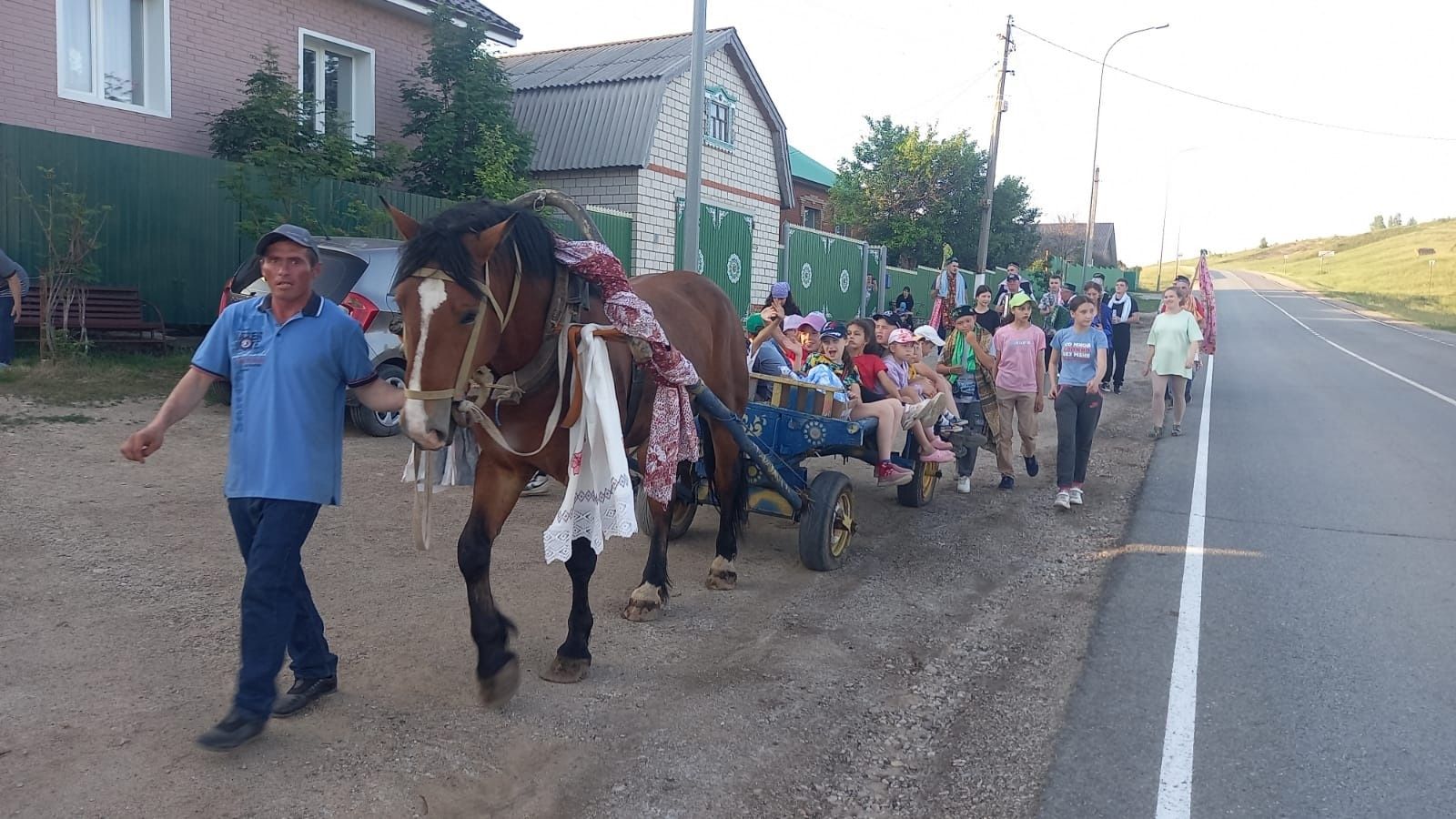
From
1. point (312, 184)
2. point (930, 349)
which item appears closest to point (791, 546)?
→ point (930, 349)

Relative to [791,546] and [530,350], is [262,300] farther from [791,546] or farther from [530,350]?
[791,546]

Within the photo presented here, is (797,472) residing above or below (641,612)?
above

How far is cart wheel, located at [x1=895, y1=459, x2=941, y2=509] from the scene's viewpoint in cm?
752

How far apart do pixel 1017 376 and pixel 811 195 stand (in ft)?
85.5

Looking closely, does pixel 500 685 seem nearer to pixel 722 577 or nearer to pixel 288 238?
Answer: pixel 288 238

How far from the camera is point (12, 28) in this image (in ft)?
35.5

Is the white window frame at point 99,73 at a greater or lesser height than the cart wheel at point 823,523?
greater

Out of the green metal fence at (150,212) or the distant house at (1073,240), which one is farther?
the distant house at (1073,240)

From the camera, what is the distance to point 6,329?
28.4 ft

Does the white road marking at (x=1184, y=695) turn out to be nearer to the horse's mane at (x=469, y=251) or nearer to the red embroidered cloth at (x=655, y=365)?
the red embroidered cloth at (x=655, y=365)

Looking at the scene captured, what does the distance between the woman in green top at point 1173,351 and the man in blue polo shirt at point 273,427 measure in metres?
10.1

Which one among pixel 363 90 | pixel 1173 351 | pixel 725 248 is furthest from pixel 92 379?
pixel 1173 351

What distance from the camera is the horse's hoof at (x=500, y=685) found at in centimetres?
376

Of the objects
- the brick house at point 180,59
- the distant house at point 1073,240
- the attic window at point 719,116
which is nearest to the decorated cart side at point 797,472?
the brick house at point 180,59
